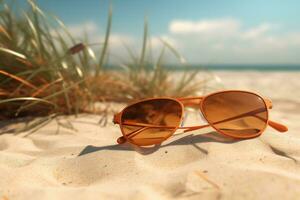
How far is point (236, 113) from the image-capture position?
1.43 meters

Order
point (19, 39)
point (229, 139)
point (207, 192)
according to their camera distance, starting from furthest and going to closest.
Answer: point (19, 39) < point (229, 139) < point (207, 192)

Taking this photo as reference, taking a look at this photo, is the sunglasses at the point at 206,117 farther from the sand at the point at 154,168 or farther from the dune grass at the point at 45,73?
the dune grass at the point at 45,73

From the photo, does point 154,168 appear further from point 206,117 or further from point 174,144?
point 206,117

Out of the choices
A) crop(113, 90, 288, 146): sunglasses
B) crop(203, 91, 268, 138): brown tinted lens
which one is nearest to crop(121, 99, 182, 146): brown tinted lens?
crop(113, 90, 288, 146): sunglasses

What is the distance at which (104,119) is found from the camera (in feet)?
6.62

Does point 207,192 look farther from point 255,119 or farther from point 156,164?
point 255,119

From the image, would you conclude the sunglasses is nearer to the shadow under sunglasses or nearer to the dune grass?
the shadow under sunglasses

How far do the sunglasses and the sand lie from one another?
46mm

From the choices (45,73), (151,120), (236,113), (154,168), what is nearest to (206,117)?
(236,113)

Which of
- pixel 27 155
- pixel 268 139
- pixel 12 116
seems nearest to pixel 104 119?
pixel 12 116

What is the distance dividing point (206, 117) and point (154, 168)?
0.37 m

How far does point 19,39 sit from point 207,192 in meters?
1.73

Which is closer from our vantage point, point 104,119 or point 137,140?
point 137,140

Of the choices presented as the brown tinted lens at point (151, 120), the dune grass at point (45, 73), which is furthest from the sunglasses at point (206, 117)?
the dune grass at point (45, 73)
